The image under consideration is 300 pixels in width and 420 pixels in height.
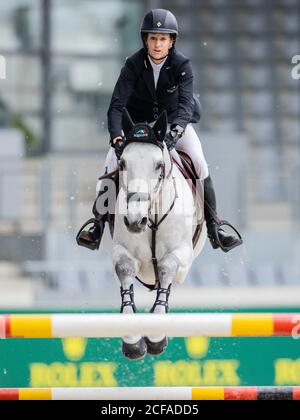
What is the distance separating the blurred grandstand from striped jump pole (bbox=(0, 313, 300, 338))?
2577mm

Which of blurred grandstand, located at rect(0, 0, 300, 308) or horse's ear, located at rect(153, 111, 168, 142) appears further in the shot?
blurred grandstand, located at rect(0, 0, 300, 308)

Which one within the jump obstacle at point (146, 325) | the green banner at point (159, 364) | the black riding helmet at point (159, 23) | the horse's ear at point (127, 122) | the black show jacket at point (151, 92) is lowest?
the green banner at point (159, 364)

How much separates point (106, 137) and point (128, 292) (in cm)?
614

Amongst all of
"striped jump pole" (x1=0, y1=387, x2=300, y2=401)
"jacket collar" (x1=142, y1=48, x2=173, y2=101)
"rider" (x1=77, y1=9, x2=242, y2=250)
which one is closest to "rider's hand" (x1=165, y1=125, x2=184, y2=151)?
"rider" (x1=77, y1=9, x2=242, y2=250)

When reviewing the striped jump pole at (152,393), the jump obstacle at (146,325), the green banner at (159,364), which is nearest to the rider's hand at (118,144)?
the jump obstacle at (146,325)

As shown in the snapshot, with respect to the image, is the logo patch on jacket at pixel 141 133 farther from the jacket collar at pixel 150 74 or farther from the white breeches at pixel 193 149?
the white breeches at pixel 193 149

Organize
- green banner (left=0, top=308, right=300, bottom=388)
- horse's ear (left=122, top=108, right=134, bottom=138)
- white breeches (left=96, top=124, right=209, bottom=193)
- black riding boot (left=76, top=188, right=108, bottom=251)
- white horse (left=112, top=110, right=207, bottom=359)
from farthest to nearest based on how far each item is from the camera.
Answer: green banner (left=0, top=308, right=300, bottom=388) → white breeches (left=96, top=124, right=209, bottom=193) → black riding boot (left=76, top=188, right=108, bottom=251) → horse's ear (left=122, top=108, right=134, bottom=138) → white horse (left=112, top=110, right=207, bottom=359)

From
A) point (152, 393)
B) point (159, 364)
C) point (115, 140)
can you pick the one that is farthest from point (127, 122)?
point (159, 364)

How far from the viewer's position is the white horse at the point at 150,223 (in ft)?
12.9

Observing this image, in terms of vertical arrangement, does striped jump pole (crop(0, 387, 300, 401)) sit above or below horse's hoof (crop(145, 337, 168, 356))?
below

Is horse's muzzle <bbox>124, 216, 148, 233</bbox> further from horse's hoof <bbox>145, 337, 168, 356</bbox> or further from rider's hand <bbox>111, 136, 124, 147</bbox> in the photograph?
horse's hoof <bbox>145, 337, 168, 356</bbox>

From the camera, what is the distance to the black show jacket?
169 inches

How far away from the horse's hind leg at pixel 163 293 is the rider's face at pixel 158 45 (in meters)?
0.86

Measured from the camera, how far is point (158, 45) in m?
4.31
